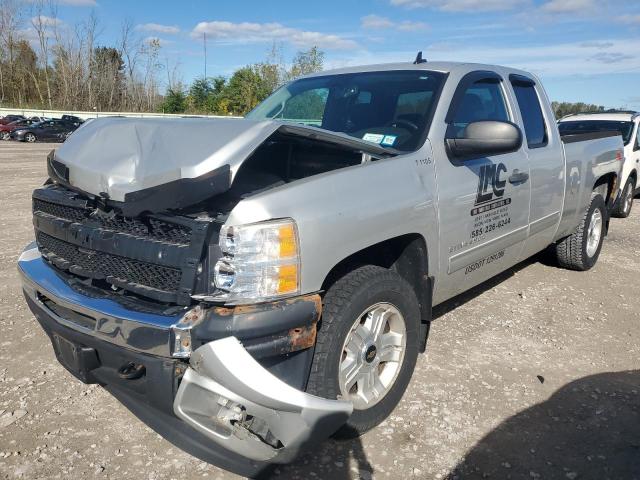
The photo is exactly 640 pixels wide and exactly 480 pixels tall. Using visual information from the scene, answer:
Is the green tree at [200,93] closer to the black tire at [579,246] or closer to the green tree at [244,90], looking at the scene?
the green tree at [244,90]

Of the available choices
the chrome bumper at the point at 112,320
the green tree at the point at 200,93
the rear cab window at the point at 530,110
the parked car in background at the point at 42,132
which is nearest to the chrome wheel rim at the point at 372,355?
the chrome bumper at the point at 112,320

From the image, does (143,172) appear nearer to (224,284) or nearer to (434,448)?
(224,284)

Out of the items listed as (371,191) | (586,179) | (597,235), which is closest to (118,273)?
(371,191)

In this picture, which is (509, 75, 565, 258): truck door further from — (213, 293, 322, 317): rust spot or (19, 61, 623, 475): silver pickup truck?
(213, 293, 322, 317): rust spot

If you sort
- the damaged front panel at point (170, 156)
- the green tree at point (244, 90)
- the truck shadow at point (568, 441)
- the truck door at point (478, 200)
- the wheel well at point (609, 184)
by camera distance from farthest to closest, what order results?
the green tree at point (244, 90)
the wheel well at point (609, 184)
the truck door at point (478, 200)
the truck shadow at point (568, 441)
the damaged front panel at point (170, 156)

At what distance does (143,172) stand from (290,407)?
3.81 ft

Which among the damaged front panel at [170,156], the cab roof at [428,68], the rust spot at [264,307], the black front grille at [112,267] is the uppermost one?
the cab roof at [428,68]

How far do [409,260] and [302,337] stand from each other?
1.04 meters

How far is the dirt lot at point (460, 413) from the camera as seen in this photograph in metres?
2.56

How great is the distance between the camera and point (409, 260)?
2.97 metres

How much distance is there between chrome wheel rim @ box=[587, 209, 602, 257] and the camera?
225 inches

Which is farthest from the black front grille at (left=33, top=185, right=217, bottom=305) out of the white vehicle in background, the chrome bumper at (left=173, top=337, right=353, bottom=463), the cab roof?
the white vehicle in background

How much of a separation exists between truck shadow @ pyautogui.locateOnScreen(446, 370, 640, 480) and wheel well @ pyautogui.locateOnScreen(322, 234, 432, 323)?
79cm

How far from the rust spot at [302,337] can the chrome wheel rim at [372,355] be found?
0.30 metres
